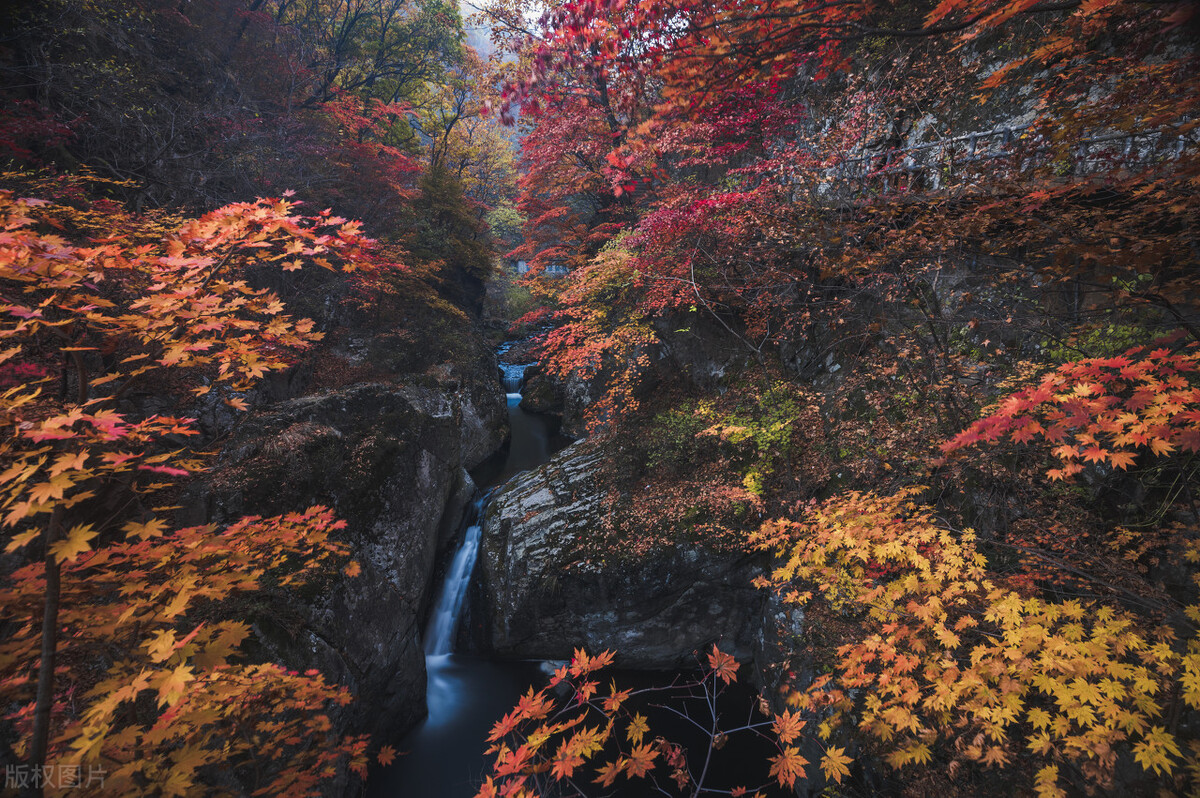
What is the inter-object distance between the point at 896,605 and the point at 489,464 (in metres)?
12.0

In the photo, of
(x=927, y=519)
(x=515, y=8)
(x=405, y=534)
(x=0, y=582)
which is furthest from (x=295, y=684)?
(x=515, y=8)

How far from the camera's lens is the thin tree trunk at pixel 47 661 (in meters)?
2.15

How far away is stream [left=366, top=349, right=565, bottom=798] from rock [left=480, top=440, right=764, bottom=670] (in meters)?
0.64

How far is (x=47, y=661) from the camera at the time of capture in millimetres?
2281

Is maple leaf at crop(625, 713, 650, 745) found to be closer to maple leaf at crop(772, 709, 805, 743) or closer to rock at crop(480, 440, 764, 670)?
maple leaf at crop(772, 709, 805, 743)

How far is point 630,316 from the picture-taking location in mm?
10320

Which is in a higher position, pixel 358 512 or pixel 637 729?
pixel 358 512

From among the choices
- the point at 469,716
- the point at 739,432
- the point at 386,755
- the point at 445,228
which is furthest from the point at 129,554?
the point at 445,228

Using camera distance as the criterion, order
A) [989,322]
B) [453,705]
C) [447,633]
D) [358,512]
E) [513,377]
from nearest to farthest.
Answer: [989,322] → [358,512] → [453,705] → [447,633] → [513,377]

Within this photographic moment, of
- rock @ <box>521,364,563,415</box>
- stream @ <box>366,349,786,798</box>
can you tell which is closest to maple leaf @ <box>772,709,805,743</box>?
stream @ <box>366,349,786,798</box>

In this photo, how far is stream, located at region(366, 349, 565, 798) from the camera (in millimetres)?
6598

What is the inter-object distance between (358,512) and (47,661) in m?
5.09

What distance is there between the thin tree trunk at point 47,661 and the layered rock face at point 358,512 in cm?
332

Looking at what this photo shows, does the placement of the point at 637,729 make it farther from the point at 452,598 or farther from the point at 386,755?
the point at 452,598
